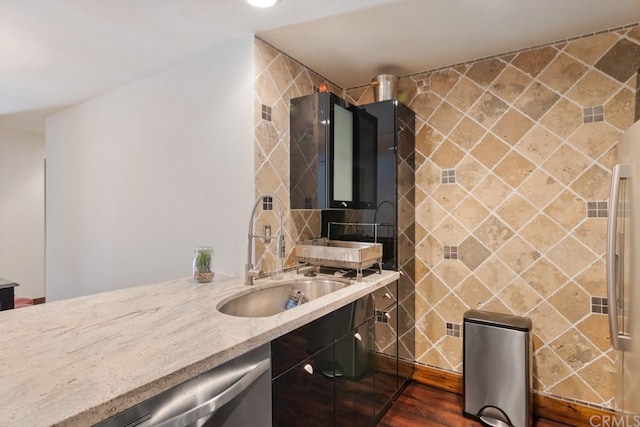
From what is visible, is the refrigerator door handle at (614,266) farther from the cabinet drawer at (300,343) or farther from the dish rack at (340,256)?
the cabinet drawer at (300,343)

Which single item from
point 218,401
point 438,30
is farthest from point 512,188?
point 218,401

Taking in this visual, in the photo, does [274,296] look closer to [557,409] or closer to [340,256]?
[340,256]

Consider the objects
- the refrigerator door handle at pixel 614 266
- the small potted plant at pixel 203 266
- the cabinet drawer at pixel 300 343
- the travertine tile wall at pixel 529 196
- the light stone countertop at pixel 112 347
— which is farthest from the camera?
the travertine tile wall at pixel 529 196

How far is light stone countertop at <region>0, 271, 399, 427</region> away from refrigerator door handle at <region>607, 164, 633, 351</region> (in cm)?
114

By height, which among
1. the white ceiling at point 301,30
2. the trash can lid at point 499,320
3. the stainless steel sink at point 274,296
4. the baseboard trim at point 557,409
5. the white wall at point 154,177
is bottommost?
the baseboard trim at point 557,409

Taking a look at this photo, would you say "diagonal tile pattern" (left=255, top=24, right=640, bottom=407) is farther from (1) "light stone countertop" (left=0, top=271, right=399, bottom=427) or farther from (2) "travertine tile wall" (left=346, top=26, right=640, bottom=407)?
(1) "light stone countertop" (left=0, top=271, right=399, bottom=427)

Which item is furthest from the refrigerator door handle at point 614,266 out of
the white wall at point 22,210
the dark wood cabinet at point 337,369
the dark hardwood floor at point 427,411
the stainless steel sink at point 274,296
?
the white wall at point 22,210

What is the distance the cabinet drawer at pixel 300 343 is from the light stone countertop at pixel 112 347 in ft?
0.17

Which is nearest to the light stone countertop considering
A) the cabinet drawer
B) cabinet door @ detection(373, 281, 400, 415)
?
the cabinet drawer

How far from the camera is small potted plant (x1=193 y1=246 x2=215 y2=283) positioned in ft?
6.34

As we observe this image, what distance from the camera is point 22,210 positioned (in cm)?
445

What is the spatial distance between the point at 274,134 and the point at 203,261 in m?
0.88

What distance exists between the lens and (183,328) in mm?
1204

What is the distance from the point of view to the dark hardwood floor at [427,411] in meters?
2.08
